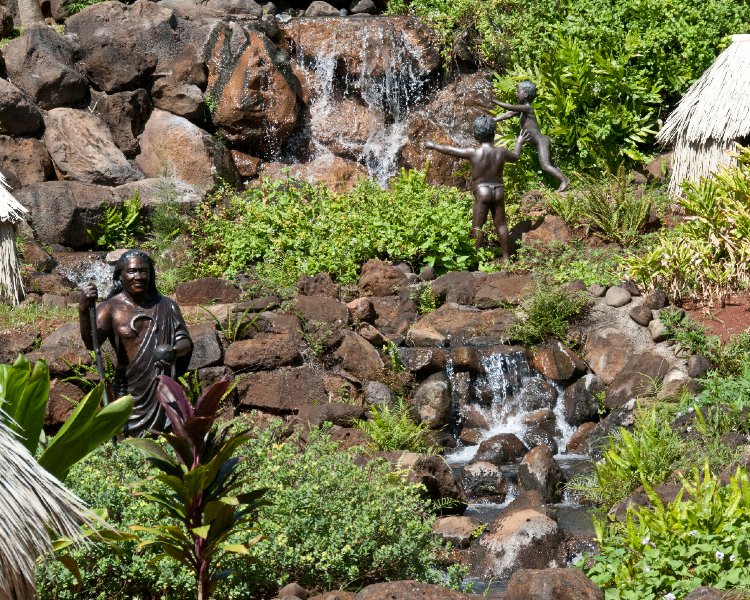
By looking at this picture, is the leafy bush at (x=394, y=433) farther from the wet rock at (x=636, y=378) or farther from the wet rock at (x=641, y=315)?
the wet rock at (x=641, y=315)

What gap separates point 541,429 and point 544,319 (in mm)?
1472

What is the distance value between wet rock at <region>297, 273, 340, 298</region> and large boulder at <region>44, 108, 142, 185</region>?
4.26 meters

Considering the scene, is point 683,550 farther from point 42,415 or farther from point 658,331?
point 658,331

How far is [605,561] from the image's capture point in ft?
20.7

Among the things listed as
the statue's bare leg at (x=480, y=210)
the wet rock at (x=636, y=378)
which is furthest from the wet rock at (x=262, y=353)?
the statue's bare leg at (x=480, y=210)

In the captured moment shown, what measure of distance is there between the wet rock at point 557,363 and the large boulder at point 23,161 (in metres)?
7.60

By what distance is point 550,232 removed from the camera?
1517cm

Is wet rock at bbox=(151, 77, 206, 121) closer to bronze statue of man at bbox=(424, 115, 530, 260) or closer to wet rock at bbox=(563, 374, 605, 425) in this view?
bronze statue of man at bbox=(424, 115, 530, 260)

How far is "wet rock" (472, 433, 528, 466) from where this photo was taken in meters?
10.6

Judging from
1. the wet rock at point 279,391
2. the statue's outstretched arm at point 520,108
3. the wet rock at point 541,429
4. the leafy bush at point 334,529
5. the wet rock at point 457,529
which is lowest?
the wet rock at point 541,429

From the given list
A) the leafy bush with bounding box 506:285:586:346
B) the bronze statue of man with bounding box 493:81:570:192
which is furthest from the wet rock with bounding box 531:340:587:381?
the bronze statue of man with bounding box 493:81:570:192

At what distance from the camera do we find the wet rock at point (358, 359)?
449 inches

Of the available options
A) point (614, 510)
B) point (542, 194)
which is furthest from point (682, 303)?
point (614, 510)

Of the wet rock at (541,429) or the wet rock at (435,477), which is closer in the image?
the wet rock at (435,477)
